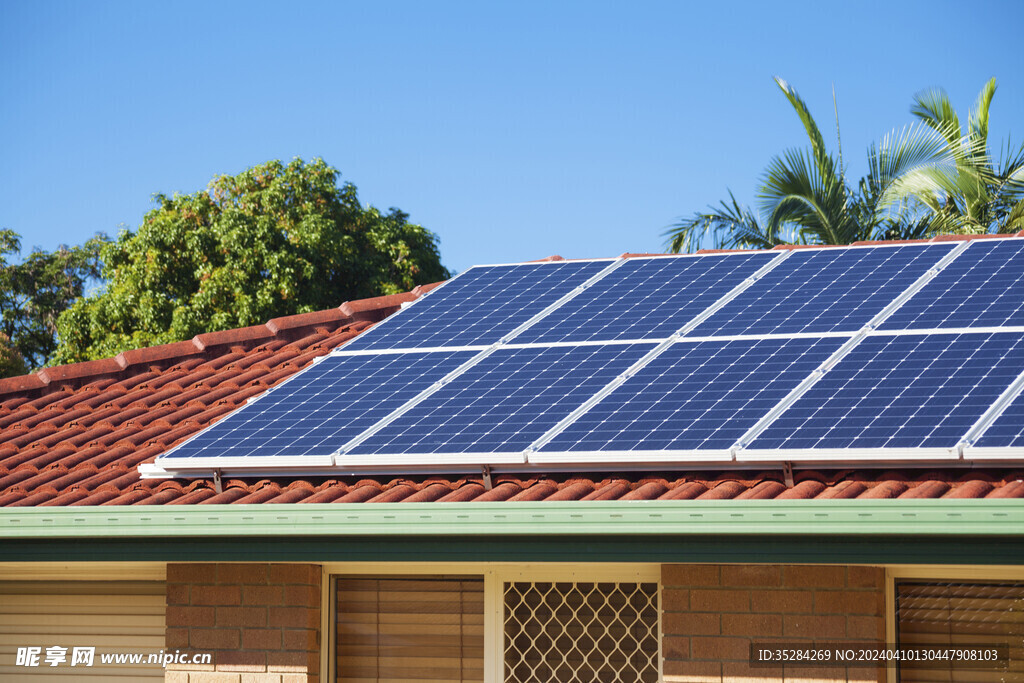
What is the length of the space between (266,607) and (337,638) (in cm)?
61

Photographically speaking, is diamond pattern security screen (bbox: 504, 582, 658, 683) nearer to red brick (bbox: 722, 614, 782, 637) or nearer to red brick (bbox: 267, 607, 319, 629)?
red brick (bbox: 722, 614, 782, 637)

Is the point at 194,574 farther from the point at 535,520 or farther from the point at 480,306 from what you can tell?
the point at 480,306

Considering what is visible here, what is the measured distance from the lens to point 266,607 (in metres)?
8.75

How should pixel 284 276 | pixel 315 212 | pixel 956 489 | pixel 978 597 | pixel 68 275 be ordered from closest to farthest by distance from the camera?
pixel 956 489, pixel 978 597, pixel 284 276, pixel 315 212, pixel 68 275

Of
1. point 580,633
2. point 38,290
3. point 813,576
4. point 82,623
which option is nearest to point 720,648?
point 813,576

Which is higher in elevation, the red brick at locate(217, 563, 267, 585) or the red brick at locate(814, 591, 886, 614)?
the red brick at locate(217, 563, 267, 585)

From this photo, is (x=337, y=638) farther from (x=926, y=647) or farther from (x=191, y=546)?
(x=926, y=647)

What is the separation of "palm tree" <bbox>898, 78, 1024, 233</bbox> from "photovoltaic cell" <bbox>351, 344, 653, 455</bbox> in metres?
17.7

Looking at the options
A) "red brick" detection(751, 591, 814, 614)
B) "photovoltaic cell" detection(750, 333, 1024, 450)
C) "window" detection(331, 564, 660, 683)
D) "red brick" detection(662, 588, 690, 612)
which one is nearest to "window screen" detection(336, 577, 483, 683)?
"window" detection(331, 564, 660, 683)

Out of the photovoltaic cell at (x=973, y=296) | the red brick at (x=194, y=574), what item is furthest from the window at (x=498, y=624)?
the photovoltaic cell at (x=973, y=296)

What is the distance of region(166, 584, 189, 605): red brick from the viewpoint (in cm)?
897

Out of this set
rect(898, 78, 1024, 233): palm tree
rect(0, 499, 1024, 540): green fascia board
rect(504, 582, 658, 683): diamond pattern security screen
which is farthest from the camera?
rect(898, 78, 1024, 233): palm tree

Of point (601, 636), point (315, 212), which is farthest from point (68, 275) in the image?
point (601, 636)

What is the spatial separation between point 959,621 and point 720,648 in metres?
1.51
